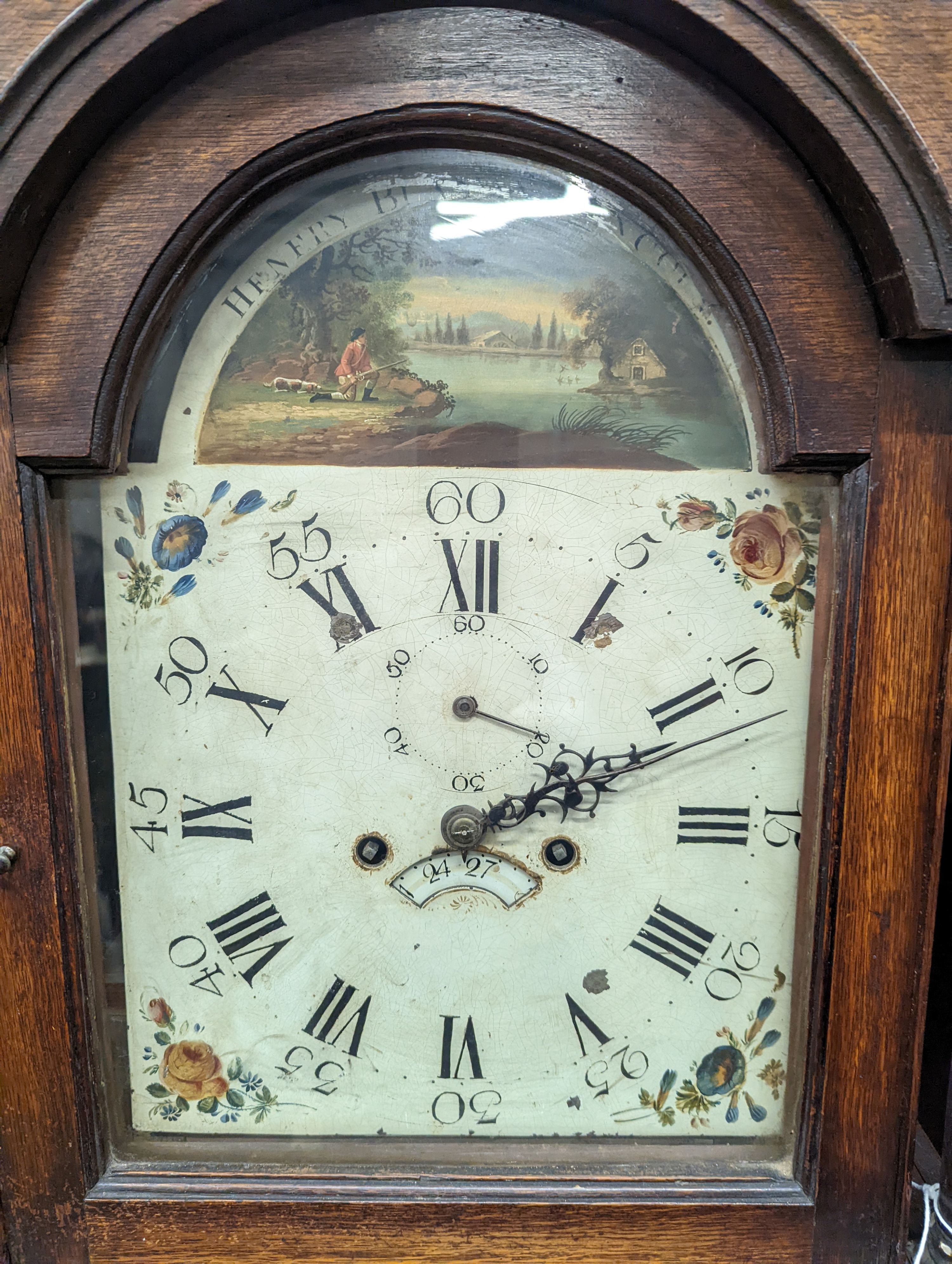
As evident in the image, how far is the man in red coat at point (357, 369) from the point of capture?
0.79m

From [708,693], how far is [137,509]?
0.59 meters

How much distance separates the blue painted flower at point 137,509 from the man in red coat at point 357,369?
22 centimetres

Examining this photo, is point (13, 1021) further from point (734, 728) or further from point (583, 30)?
point (583, 30)

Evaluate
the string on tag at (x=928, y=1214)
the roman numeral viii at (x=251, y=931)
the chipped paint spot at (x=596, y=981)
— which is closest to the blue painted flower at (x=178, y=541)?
the roman numeral viii at (x=251, y=931)

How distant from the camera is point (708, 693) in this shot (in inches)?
32.9

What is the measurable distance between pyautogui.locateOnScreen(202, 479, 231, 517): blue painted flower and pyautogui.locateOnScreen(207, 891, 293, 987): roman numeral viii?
397 mm

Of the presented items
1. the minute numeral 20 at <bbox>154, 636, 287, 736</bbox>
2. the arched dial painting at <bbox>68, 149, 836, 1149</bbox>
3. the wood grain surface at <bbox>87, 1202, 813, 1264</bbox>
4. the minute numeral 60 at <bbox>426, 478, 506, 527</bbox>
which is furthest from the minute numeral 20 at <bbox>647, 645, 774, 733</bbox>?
the wood grain surface at <bbox>87, 1202, 813, 1264</bbox>

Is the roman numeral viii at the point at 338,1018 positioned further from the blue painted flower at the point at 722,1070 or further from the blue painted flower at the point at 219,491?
the blue painted flower at the point at 219,491

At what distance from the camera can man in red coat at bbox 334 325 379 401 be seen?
79 centimetres

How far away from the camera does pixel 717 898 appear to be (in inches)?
33.7

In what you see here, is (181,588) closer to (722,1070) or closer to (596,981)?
(596,981)

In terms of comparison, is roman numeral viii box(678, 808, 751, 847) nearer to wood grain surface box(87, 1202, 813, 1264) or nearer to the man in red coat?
wood grain surface box(87, 1202, 813, 1264)

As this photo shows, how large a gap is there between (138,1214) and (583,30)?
120cm

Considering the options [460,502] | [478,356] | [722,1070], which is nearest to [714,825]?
[722,1070]
